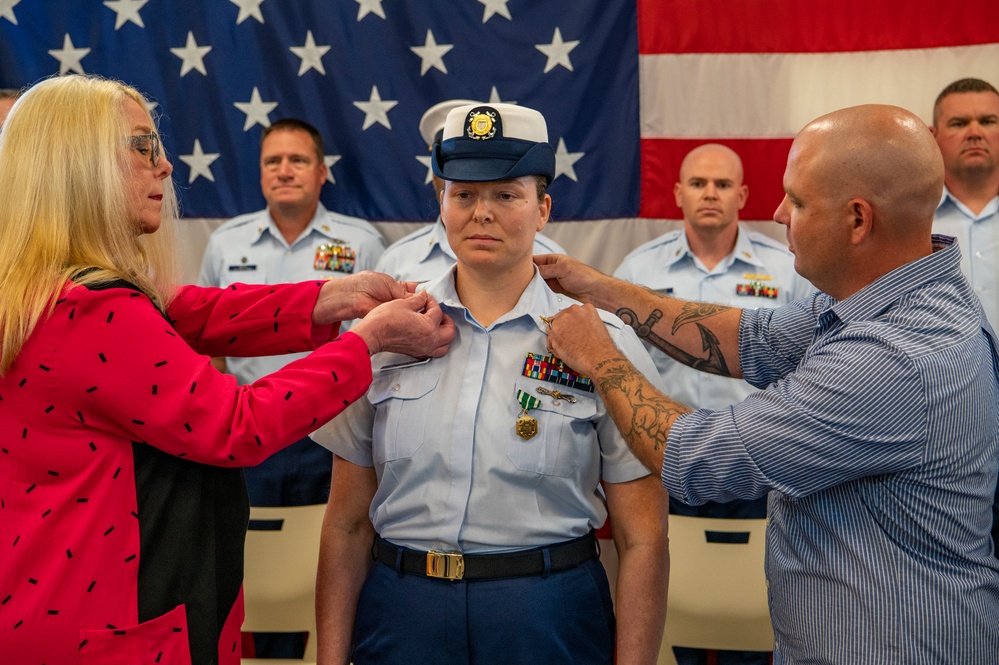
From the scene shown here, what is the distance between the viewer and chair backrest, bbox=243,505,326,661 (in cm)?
327

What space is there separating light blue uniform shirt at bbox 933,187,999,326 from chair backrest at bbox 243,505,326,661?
308 centimetres

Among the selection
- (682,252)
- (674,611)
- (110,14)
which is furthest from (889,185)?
(110,14)

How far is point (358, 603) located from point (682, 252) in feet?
8.74

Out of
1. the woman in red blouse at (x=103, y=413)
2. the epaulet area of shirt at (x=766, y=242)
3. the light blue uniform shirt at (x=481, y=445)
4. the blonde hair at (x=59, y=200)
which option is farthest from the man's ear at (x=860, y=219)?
the epaulet area of shirt at (x=766, y=242)

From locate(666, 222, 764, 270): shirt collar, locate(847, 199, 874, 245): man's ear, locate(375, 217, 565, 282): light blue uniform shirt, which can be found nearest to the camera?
locate(847, 199, 874, 245): man's ear

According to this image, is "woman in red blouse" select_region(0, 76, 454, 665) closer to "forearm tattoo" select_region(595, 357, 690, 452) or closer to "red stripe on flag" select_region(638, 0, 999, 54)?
"forearm tattoo" select_region(595, 357, 690, 452)

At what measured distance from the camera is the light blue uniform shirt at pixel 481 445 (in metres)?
2.08

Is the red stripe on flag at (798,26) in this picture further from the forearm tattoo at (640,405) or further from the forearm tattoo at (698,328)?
the forearm tattoo at (640,405)

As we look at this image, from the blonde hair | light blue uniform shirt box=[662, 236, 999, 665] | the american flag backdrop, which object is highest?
the american flag backdrop

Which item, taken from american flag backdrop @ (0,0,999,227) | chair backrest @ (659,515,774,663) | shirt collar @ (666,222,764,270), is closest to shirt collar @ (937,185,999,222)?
american flag backdrop @ (0,0,999,227)

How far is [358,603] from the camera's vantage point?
2.25 m

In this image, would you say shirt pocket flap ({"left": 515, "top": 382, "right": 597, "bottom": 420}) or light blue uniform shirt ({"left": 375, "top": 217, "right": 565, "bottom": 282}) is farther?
light blue uniform shirt ({"left": 375, "top": 217, "right": 565, "bottom": 282})

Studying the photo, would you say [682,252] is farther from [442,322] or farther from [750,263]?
[442,322]

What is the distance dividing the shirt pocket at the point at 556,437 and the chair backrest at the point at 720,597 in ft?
4.44
